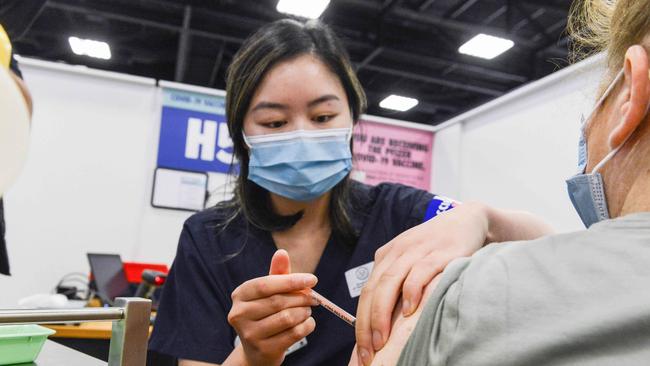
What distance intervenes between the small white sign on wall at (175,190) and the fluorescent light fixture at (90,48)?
5.38 meters

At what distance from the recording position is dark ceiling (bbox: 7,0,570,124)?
621cm

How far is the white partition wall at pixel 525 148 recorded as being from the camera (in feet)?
6.74

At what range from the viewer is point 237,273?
1238 mm

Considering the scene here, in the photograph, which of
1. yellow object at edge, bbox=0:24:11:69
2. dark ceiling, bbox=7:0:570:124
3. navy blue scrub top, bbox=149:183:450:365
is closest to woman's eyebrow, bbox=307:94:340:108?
navy blue scrub top, bbox=149:183:450:365

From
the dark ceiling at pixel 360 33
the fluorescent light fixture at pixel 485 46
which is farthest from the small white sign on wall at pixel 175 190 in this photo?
the fluorescent light fixture at pixel 485 46

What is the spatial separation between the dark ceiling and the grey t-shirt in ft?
19.7

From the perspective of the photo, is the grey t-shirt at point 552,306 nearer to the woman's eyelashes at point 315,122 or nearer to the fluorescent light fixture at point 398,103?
the woman's eyelashes at point 315,122

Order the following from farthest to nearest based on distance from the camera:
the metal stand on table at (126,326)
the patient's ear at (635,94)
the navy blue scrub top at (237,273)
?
the navy blue scrub top at (237,273)
the metal stand on table at (126,326)
the patient's ear at (635,94)

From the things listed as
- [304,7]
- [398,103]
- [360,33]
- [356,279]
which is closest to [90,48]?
[304,7]

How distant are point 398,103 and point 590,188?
8.76 m

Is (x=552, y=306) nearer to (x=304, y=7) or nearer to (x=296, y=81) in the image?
(x=296, y=81)

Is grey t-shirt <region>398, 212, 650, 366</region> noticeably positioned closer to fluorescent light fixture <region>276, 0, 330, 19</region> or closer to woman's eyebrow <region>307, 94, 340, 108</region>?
woman's eyebrow <region>307, 94, 340, 108</region>

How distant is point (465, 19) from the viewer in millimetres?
6336

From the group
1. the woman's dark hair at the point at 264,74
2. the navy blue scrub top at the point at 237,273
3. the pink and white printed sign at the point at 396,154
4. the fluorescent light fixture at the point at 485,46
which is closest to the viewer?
the navy blue scrub top at the point at 237,273
